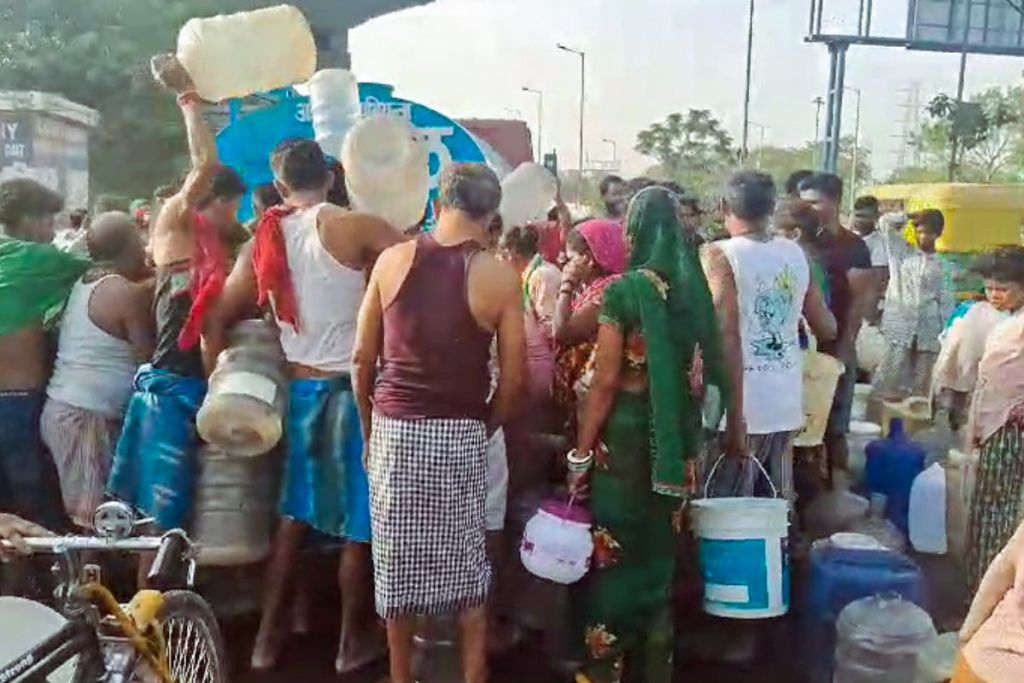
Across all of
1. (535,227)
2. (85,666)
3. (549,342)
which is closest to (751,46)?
(535,227)

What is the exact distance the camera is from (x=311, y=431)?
12.0 ft

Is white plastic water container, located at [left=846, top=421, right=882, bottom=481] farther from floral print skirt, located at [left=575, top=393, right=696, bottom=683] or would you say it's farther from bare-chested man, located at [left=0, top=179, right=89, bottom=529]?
bare-chested man, located at [left=0, top=179, right=89, bottom=529]

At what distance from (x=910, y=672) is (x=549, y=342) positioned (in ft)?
5.72

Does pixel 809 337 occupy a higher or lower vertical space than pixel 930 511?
higher

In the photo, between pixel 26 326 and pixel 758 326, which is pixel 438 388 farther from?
pixel 26 326

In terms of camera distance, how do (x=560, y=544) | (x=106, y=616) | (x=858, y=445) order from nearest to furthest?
(x=106, y=616) → (x=560, y=544) → (x=858, y=445)

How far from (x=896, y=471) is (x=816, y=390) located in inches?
29.4

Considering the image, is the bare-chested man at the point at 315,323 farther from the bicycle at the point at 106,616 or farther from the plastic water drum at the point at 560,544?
the bicycle at the point at 106,616

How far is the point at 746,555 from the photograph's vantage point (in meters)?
3.55

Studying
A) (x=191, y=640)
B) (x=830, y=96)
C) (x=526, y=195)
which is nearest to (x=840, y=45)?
(x=830, y=96)

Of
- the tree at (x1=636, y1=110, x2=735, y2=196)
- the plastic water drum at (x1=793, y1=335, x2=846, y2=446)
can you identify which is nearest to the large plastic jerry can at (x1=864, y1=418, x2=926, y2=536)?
the plastic water drum at (x1=793, y1=335, x2=846, y2=446)

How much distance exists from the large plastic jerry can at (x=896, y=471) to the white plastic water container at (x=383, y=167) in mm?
2534

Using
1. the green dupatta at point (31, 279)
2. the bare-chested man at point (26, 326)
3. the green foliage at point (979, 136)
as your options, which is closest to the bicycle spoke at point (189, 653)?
the bare-chested man at point (26, 326)

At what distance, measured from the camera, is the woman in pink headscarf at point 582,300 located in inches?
140
